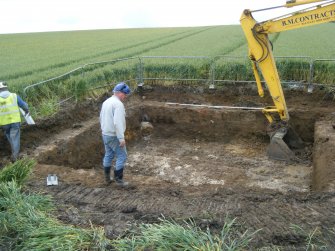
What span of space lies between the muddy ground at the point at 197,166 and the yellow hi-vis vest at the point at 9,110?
0.89 meters

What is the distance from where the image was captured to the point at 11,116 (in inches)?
321

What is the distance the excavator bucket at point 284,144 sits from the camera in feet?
31.7

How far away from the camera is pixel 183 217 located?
214 inches

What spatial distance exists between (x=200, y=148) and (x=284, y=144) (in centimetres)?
250

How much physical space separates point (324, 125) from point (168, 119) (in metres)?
4.68

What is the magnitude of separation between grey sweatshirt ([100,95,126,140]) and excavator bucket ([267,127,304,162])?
4.49 metres

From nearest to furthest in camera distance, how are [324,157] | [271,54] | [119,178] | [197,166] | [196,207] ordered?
[196,207]
[119,178]
[324,157]
[271,54]
[197,166]

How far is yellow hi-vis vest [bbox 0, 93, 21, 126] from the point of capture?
8047mm

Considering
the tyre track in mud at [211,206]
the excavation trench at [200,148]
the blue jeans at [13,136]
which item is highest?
the blue jeans at [13,136]

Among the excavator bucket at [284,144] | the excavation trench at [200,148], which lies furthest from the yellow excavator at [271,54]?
the excavation trench at [200,148]

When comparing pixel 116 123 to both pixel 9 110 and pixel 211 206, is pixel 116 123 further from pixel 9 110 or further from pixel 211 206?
pixel 9 110

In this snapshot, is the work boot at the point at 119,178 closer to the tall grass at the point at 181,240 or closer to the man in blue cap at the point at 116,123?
the man in blue cap at the point at 116,123

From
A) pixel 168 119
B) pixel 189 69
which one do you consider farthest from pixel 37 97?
pixel 189 69

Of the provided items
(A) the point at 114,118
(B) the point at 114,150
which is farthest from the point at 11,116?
(A) the point at 114,118
